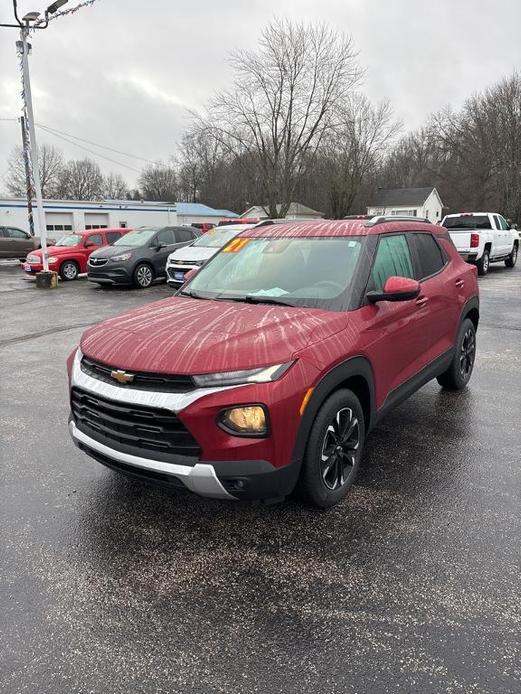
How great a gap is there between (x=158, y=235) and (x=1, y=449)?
1235 centimetres

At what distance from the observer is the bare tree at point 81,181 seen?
75.9 meters

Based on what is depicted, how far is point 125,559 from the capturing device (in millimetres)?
2713

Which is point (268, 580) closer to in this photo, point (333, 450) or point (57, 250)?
point (333, 450)

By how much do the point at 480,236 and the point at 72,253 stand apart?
45.1ft

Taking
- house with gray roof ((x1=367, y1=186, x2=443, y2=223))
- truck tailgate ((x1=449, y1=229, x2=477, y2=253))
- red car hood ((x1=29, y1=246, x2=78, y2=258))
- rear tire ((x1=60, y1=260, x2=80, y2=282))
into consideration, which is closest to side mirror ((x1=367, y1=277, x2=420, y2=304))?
truck tailgate ((x1=449, y1=229, x2=477, y2=253))

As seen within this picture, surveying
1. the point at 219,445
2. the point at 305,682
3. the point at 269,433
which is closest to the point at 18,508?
the point at 219,445

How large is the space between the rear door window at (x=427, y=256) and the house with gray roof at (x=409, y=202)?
216 feet

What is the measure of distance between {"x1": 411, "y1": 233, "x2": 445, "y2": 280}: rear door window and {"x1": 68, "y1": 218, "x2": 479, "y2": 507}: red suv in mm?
67

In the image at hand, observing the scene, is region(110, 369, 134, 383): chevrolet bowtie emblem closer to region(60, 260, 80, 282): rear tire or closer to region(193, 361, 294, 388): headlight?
region(193, 361, 294, 388): headlight

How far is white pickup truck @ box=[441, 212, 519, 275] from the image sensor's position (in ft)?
52.7

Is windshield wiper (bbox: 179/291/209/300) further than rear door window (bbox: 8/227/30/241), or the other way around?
rear door window (bbox: 8/227/30/241)

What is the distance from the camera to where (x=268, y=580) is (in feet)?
8.36

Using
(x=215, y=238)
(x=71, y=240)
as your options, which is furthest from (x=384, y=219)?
(x=71, y=240)

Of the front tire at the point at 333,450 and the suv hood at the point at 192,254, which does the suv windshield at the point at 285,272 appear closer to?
the front tire at the point at 333,450
